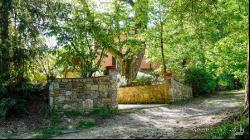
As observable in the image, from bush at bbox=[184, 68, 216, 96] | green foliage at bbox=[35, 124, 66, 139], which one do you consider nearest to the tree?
bush at bbox=[184, 68, 216, 96]

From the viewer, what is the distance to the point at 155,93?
21.2 meters

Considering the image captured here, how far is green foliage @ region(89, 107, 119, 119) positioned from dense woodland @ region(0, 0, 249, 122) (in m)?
1.65

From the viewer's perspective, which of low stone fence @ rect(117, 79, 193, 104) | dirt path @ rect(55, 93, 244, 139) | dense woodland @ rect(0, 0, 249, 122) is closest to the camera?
dirt path @ rect(55, 93, 244, 139)

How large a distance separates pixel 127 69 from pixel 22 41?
10424 mm

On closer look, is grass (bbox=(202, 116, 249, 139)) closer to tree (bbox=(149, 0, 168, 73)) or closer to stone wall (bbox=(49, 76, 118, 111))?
stone wall (bbox=(49, 76, 118, 111))

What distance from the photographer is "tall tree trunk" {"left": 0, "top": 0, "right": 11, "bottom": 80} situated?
15164 mm

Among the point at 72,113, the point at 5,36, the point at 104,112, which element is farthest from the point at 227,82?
the point at 5,36

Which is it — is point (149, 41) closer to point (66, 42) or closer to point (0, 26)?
point (66, 42)

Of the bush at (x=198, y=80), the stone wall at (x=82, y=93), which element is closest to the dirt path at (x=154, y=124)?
the stone wall at (x=82, y=93)

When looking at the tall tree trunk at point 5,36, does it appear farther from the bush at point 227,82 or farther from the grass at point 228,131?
the bush at point 227,82

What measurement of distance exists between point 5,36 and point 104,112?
14.9 ft

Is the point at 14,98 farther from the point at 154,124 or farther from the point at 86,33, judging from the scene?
the point at 154,124

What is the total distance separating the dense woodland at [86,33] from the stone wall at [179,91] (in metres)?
1.86

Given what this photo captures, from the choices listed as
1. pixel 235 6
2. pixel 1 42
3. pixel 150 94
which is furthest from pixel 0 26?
pixel 235 6
